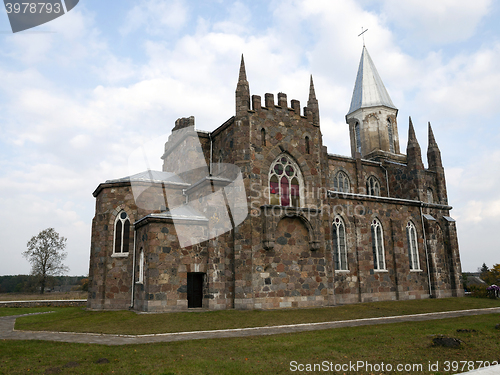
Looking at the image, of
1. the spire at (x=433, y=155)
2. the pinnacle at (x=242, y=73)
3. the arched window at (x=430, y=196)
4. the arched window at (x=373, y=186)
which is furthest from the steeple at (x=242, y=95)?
the spire at (x=433, y=155)

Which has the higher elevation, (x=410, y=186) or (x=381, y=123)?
(x=381, y=123)

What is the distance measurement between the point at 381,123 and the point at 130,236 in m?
29.4

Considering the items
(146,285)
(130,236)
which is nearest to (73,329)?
(146,285)

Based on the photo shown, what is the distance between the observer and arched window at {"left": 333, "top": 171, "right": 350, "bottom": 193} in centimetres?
3322

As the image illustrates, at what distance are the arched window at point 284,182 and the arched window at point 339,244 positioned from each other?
170 inches

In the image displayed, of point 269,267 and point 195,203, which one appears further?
point 195,203

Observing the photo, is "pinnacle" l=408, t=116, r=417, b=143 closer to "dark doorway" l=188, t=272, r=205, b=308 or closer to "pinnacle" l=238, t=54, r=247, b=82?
"pinnacle" l=238, t=54, r=247, b=82

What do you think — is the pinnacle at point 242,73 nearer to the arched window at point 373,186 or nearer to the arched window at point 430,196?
the arched window at point 373,186

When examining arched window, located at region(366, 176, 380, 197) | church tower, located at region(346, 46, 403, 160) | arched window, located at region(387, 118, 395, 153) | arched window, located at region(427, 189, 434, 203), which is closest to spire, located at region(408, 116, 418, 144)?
church tower, located at region(346, 46, 403, 160)

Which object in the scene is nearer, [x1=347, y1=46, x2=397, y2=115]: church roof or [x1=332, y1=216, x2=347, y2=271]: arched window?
[x1=332, y1=216, x2=347, y2=271]: arched window

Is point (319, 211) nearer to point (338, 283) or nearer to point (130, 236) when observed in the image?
point (338, 283)

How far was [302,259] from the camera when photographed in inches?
866

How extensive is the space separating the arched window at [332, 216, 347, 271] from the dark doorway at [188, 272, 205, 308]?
9574 mm

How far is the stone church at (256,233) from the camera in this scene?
66.3ft
